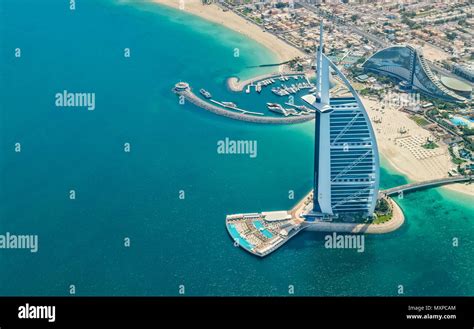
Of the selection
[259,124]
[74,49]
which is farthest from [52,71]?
[259,124]

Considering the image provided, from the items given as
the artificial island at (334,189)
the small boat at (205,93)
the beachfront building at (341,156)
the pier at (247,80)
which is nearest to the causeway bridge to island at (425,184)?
the artificial island at (334,189)

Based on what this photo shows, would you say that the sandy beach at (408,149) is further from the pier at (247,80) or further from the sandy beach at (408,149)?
the pier at (247,80)

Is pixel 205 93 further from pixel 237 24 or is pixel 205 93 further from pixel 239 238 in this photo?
pixel 239 238

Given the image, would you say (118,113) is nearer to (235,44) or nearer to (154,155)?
(154,155)

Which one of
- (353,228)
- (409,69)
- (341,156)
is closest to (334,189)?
(341,156)

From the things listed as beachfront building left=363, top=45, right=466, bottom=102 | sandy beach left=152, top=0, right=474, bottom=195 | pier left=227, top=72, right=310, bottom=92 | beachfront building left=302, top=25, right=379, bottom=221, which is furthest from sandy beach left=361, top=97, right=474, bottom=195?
pier left=227, top=72, right=310, bottom=92

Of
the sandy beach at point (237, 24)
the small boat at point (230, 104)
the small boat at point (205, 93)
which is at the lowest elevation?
the small boat at point (230, 104)
